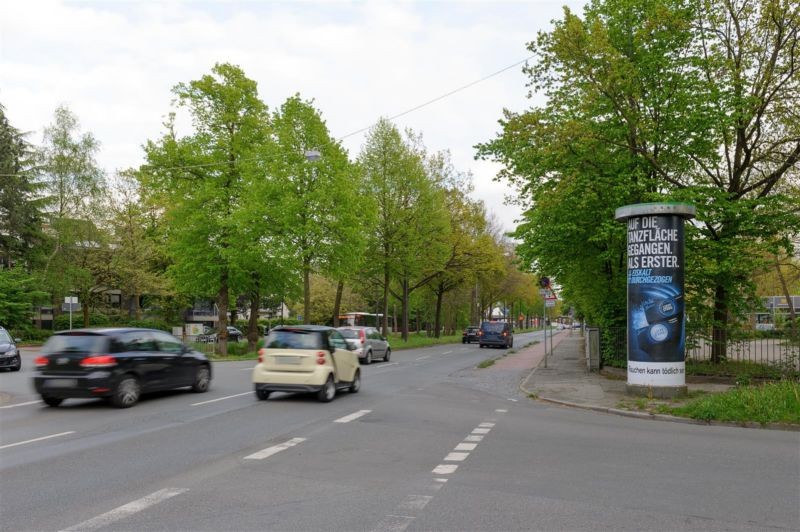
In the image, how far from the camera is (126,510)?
563cm

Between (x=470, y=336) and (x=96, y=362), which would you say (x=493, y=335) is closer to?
(x=470, y=336)

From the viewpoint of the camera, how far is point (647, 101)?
17281 mm

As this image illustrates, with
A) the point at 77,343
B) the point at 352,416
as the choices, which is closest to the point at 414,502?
the point at 352,416

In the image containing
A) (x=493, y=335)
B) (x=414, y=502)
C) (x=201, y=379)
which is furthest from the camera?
(x=493, y=335)

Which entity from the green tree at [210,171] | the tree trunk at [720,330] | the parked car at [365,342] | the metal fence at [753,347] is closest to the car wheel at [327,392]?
the metal fence at [753,347]

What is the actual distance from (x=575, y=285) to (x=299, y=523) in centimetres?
2210

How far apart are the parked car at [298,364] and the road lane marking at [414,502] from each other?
752cm

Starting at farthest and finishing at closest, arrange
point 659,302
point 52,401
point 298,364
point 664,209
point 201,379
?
point 201,379, point 659,302, point 664,209, point 298,364, point 52,401

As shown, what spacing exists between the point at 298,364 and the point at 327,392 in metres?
0.84

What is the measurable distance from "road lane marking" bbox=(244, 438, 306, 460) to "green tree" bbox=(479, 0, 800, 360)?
1051 cm

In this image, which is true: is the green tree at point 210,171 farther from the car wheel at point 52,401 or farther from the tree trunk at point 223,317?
the car wheel at point 52,401

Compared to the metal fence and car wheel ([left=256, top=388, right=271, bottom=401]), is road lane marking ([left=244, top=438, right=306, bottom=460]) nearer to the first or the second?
car wheel ([left=256, top=388, right=271, bottom=401])

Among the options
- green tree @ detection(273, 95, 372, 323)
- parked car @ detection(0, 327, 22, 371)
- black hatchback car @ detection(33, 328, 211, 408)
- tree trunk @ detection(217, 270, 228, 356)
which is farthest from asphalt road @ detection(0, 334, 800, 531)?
tree trunk @ detection(217, 270, 228, 356)

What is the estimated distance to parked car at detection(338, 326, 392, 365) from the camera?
2628 centimetres
